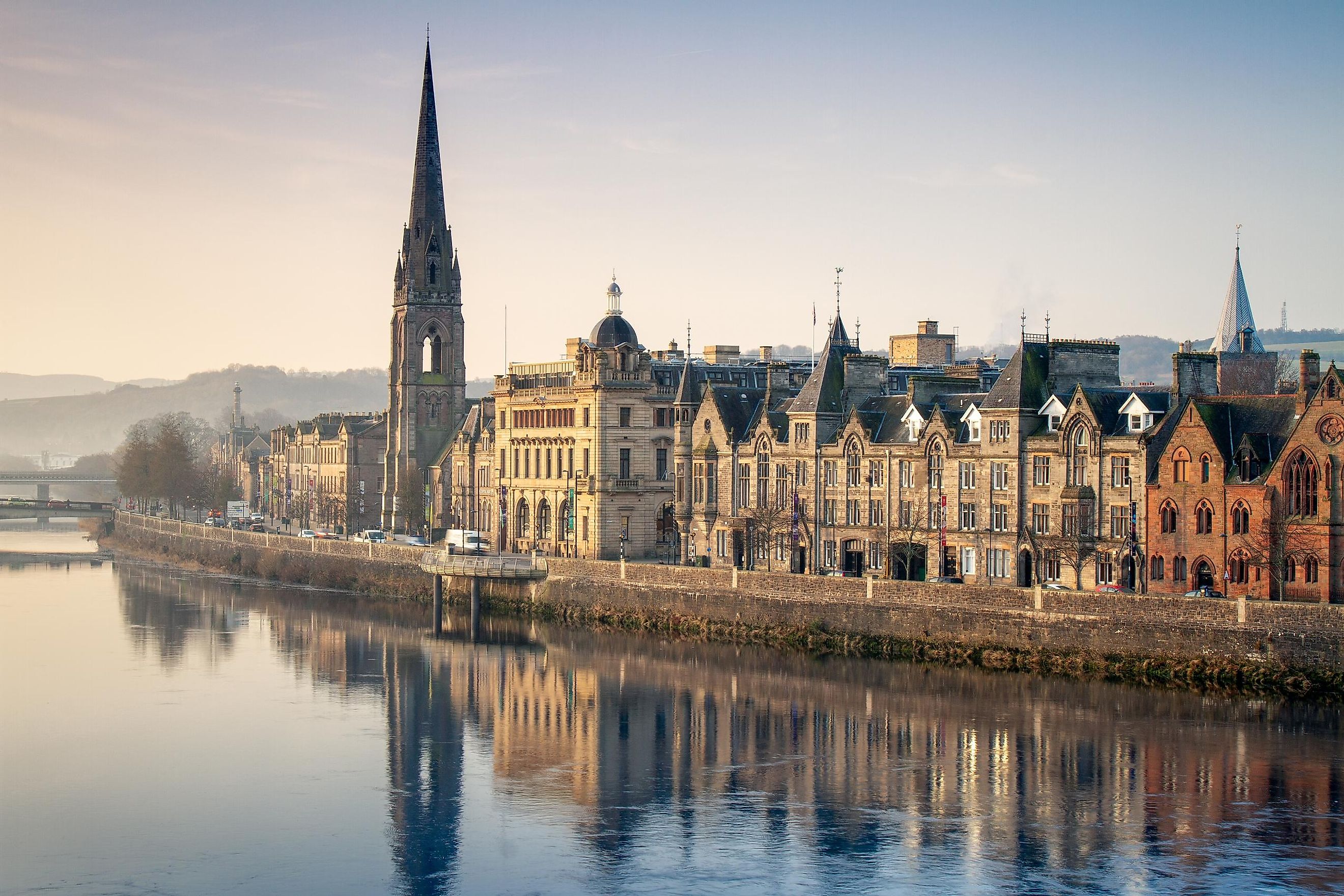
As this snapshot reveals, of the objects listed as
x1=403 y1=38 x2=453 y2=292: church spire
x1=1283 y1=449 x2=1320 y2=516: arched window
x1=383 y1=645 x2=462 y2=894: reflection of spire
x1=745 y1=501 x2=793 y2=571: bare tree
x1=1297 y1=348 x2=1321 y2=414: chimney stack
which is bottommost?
x1=383 y1=645 x2=462 y2=894: reflection of spire

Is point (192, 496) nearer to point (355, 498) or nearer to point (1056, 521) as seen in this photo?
point (355, 498)

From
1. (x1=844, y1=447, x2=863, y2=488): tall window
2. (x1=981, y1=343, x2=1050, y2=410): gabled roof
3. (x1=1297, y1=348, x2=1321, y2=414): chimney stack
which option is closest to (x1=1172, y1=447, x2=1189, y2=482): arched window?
(x1=1297, y1=348, x2=1321, y2=414): chimney stack

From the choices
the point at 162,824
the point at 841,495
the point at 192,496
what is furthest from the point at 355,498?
the point at 162,824

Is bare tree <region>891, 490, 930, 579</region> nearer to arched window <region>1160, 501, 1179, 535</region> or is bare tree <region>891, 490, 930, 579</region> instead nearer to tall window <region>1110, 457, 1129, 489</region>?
tall window <region>1110, 457, 1129, 489</region>

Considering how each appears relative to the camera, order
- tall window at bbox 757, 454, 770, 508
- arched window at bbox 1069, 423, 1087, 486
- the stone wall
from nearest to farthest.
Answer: the stone wall
arched window at bbox 1069, 423, 1087, 486
tall window at bbox 757, 454, 770, 508

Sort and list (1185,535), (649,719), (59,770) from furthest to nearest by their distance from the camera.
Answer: (1185,535), (649,719), (59,770)

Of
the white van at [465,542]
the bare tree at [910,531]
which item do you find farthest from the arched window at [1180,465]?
the white van at [465,542]

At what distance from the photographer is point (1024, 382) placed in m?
68.6

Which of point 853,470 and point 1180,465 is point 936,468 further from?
point 1180,465

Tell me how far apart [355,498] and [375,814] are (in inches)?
3237

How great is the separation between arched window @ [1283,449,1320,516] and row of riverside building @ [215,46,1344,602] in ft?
0.21

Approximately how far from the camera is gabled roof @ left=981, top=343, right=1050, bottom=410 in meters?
68.4

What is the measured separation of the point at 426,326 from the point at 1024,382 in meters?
64.6

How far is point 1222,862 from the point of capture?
1523 inches
